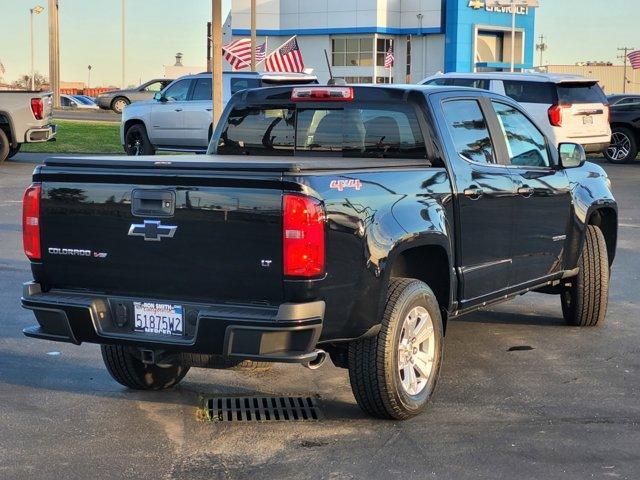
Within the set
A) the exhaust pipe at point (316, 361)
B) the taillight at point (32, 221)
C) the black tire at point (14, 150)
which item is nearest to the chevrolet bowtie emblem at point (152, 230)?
the taillight at point (32, 221)

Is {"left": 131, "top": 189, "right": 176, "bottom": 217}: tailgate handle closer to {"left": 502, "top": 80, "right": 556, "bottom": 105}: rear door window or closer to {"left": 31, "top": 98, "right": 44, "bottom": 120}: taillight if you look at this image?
{"left": 502, "top": 80, "right": 556, "bottom": 105}: rear door window

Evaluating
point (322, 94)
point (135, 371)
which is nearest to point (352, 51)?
point (322, 94)

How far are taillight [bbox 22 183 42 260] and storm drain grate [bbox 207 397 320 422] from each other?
4.44ft

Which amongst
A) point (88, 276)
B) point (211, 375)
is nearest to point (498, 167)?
point (211, 375)

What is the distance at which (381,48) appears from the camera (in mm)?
74125

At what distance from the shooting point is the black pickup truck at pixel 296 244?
17.7ft

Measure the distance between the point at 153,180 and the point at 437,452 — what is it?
1.99 m

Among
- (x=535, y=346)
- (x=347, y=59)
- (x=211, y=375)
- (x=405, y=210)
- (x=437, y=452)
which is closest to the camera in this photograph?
(x=437, y=452)

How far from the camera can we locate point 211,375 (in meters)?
7.28

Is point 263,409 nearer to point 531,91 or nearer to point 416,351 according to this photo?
point 416,351

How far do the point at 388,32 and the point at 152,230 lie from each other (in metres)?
69.2

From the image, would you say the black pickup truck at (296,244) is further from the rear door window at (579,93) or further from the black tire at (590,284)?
the rear door window at (579,93)

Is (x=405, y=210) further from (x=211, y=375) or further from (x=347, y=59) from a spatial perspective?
(x=347, y=59)

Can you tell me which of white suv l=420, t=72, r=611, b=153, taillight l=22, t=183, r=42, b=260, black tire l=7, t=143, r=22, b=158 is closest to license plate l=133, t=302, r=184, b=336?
taillight l=22, t=183, r=42, b=260
